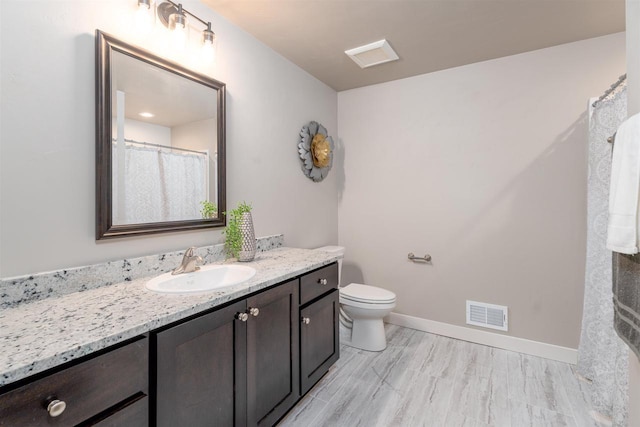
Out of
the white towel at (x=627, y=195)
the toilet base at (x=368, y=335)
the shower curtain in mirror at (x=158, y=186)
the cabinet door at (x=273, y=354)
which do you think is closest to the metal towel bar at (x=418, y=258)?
the toilet base at (x=368, y=335)

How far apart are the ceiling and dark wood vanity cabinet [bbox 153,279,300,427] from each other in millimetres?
1597

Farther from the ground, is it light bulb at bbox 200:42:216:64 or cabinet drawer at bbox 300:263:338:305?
light bulb at bbox 200:42:216:64

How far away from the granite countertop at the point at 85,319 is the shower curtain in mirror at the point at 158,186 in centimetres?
33

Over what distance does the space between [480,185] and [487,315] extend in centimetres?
107

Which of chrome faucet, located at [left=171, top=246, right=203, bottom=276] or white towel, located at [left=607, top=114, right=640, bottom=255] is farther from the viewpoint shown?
chrome faucet, located at [left=171, top=246, right=203, bottom=276]

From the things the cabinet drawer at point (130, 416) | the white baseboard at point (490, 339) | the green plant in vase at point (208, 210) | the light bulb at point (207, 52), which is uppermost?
the light bulb at point (207, 52)

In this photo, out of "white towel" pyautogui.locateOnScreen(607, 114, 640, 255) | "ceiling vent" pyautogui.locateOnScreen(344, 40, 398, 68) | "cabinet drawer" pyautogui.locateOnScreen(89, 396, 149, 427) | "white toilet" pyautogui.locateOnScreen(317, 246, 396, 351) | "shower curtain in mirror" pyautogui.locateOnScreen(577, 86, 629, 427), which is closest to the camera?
"cabinet drawer" pyautogui.locateOnScreen(89, 396, 149, 427)

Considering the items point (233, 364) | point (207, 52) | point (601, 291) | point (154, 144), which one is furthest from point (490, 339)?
point (207, 52)

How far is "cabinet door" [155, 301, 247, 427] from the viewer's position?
99 centimetres

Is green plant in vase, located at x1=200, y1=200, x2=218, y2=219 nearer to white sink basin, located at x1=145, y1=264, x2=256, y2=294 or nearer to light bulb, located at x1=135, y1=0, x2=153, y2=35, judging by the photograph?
white sink basin, located at x1=145, y1=264, x2=256, y2=294

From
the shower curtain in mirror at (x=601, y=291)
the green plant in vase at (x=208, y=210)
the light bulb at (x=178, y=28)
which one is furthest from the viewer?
the green plant in vase at (x=208, y=210)

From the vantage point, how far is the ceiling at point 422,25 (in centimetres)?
176

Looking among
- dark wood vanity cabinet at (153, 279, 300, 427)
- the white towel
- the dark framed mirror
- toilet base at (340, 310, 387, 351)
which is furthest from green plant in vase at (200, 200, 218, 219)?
the white towel

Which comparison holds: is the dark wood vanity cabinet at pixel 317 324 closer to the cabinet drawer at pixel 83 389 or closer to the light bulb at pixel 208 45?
the cabinet drawer at pixel 83 389
